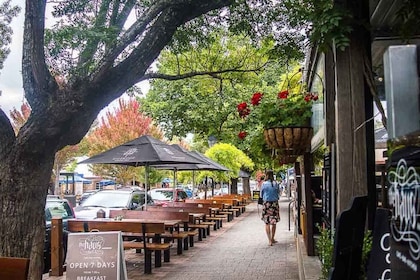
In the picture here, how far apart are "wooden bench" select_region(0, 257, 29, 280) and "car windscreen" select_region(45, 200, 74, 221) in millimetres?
7076

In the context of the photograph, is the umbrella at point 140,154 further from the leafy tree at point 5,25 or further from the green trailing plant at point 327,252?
the green trailing plant at point 327,252

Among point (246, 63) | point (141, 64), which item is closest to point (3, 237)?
point (141, 64)

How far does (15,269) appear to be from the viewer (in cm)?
400

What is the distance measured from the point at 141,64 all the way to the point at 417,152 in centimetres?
541

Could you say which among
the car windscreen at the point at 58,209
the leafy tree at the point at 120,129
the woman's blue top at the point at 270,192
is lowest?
the car windscreen at the point at 58,209

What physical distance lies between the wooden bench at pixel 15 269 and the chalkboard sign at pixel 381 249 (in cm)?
258

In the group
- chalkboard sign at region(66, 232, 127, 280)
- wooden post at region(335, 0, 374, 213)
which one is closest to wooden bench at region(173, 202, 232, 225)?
chalkboard sign at region(66, 232, 127, 280)

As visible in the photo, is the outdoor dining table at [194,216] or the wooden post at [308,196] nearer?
the wooden post at [308,196]

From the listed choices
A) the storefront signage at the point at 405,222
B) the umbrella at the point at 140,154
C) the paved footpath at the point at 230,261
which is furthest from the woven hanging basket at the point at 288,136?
the storefront signage at the point at 405,222

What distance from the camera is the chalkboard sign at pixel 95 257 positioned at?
20.0 feet

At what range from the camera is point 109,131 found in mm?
35312

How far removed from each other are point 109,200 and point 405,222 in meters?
13.6

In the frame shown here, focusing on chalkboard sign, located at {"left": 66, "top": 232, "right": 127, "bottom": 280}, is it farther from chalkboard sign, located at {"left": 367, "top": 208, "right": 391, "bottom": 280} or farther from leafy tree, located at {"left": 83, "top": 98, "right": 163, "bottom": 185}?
leafy tree, located at {"left": 83, "top": 98, "right": 163, "bottom": 185}

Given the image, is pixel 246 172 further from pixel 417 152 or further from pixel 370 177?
pixel 417 152
